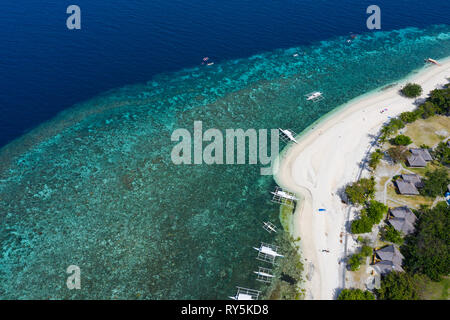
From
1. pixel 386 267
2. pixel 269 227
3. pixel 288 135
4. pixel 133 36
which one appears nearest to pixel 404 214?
pixel 386 267

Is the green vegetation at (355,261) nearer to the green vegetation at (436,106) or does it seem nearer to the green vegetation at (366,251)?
A: the green vegetation at (366,251)

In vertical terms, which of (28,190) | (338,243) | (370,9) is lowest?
(338,243)

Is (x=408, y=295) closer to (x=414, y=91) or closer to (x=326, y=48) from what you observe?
(x=414, y=91)

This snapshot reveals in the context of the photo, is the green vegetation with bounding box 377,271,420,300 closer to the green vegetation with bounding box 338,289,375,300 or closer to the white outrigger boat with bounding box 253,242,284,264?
the green vegetation with bounding box 338,289,375,300

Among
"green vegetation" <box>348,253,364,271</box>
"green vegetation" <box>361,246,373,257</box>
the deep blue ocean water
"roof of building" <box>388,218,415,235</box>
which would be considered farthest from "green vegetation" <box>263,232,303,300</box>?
the deep blue ocean water
